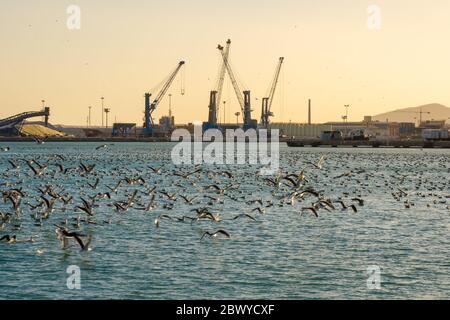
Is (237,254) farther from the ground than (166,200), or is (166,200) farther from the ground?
(166,200)

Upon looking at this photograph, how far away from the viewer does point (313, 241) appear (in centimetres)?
4097

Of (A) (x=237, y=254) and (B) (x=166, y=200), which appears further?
(B) (x=166, y=200)

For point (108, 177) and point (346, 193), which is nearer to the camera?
point (346, 193)

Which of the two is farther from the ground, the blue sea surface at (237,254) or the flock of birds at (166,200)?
the flock of birds at (166,200)

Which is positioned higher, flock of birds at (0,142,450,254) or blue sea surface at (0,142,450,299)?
flock of birds at (0,142,450,254)

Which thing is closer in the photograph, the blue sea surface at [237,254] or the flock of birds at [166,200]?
the blue sea surface at [237,254]

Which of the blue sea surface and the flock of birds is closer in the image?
the blue sea surface

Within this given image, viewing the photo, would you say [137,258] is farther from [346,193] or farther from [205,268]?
[346,193]
